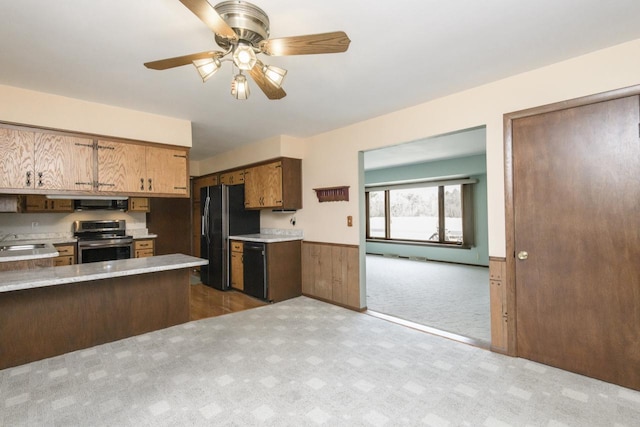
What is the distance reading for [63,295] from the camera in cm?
264

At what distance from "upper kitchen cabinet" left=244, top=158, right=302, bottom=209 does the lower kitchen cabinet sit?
63 centimetres

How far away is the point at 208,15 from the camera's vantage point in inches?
52.7

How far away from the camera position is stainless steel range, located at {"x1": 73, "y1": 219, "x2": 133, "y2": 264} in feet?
14.9

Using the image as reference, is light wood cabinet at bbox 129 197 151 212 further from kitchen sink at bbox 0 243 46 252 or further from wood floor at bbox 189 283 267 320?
wood floor at bbox 189 283 267 320

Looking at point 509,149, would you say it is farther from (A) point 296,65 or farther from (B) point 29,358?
(B) point 29,358

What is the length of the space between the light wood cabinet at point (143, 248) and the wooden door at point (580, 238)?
5.28 metres

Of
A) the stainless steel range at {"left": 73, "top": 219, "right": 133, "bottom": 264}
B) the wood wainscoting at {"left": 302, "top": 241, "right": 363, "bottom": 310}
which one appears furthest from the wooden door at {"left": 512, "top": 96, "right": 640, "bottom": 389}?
the stainless steel range at {"left": 73, "top": 219, "right": 133, "bottom": 264}

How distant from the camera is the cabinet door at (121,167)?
323cm

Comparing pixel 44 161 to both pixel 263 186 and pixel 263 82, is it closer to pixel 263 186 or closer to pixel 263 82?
pixel 263 82

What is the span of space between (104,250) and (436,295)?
5.08 metres

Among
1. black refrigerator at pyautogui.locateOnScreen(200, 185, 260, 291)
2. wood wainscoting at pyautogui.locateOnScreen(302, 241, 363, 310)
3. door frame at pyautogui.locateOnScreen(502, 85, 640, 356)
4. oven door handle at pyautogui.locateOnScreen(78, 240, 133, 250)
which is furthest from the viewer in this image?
black refrigerator at pyautogui.locateOnScreen(200, 185, 260, 291)

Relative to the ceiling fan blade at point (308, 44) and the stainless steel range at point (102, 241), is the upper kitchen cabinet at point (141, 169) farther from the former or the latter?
the ceiling fan blade at point (308, 44)

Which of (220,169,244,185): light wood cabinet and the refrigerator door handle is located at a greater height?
(220,169,244,185): light wood cabinet

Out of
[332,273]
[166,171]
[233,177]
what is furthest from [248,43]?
[233,177]
